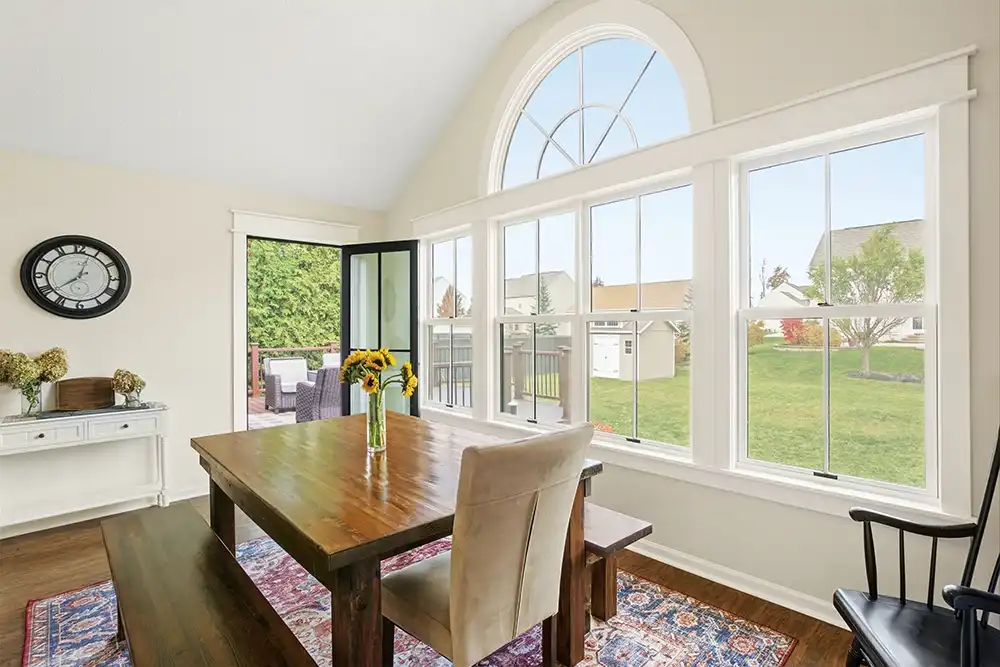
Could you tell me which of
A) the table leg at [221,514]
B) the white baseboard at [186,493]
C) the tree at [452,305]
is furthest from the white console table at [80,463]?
the tree at [452,305]

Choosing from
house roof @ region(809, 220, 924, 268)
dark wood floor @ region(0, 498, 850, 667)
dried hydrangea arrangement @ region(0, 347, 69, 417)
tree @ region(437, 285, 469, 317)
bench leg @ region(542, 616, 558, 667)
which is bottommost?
dark wood floor @ region(0, 498, 850, 667)

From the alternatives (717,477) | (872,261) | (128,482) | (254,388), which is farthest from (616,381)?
(254,388)

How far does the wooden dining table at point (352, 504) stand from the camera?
1331 mm

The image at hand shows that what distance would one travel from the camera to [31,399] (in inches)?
126

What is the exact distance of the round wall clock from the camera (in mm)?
3326

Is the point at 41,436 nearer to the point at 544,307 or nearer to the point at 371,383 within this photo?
the point at 371,383

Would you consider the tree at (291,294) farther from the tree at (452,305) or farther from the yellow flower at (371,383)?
the yellow flower at (371,383)

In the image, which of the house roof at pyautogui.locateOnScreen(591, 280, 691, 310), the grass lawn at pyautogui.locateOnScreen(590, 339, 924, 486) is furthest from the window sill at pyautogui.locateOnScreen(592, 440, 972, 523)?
the house roof at pyautogui.locateOnScreen(591, 280, 691, 310)

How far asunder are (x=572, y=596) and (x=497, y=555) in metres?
0.66

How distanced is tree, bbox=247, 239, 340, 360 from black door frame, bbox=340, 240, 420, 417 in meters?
6.42

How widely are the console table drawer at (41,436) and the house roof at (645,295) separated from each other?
3.48 metres

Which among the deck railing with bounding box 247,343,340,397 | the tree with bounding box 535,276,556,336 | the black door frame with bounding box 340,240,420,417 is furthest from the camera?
the deck railing with bounding box 247,343,340,397

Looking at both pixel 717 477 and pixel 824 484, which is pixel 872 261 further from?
pixel 717 477

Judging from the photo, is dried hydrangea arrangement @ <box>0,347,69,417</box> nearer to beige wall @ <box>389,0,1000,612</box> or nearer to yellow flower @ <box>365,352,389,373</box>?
yellow flower @ <box>365,352,389,373</box>
